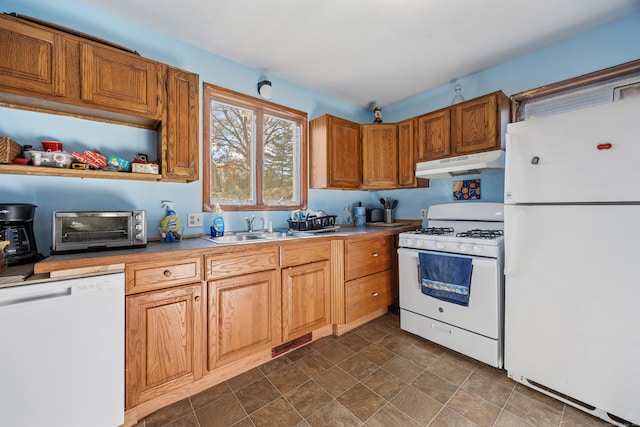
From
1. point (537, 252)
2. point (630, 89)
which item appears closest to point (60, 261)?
point (537, 252)

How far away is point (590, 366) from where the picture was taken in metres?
1.39

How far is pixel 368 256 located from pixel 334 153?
47.1 inches

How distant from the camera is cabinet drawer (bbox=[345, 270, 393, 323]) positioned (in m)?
2.34

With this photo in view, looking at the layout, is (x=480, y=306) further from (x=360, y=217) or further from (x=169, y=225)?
(x=169, y=225)

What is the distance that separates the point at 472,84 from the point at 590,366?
8.40 ft

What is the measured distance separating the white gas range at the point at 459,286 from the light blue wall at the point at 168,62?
2.74 feet

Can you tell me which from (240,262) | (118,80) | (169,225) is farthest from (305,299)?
(118,80)

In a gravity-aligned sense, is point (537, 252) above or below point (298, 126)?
below

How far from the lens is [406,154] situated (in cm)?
291

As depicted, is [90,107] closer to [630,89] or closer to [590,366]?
[590,366]

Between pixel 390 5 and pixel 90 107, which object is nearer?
pixel 90 107

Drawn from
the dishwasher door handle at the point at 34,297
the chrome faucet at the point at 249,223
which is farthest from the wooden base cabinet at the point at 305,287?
the dishwasher door handle at the point at 34,297

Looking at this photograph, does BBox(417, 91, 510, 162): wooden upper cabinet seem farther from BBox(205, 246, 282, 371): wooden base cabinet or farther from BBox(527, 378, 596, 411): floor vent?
BBox(205, 246, 282, 371): wooden base cabinet

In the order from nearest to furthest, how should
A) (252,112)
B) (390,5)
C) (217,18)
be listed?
(390,5) < (217,18) < (252,112)
